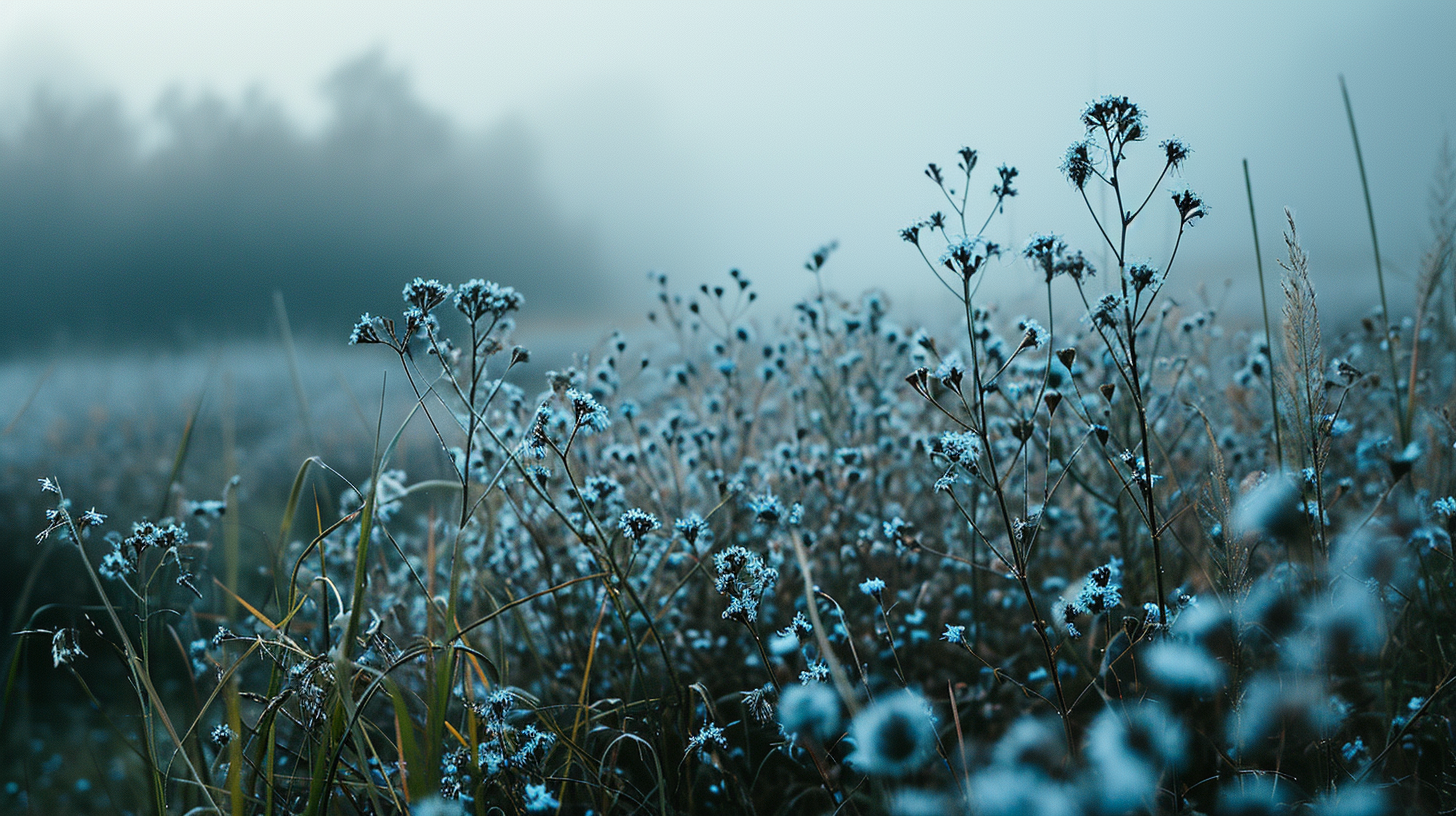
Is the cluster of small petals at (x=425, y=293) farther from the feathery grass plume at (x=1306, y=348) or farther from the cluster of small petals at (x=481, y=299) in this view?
the feathery grass plume at (x=1306, y=348)

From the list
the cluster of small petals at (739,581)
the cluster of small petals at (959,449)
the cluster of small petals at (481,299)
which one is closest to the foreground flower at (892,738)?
the cluster of small petals at (739,581)

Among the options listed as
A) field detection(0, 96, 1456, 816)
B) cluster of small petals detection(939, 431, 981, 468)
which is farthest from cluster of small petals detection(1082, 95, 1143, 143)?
cluster of small petals detection(939, 431, 981, 468)

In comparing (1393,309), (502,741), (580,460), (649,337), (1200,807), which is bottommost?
(502,741)

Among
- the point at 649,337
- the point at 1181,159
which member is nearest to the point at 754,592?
the point at 1181,159

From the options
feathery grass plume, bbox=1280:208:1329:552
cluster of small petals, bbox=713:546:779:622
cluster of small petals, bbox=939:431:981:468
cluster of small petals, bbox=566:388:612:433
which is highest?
feathery grass plume, bbox=1280:208:1329:552

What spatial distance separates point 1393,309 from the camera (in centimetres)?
368

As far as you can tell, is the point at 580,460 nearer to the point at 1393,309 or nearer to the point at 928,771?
the point at 928,771

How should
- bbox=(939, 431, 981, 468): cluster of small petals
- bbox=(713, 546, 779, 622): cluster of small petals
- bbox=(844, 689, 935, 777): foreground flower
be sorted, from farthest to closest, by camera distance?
1. bbox=(939, 431, 981, 468): cluster of small petals
2. bbox=(713, 546, 779, 622): cluster of small petals
3. bbox=(844, 689, 935, 777): foreground flower

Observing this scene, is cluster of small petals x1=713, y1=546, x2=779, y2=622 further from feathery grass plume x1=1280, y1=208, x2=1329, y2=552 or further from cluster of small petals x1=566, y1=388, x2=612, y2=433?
feathery grass plume x1=1280, y1=208, x2=1329, y2=552

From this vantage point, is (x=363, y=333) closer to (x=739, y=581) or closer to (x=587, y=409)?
(x=587, y=409)

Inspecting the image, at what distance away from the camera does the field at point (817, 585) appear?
1157mm

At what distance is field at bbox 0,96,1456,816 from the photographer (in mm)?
1157

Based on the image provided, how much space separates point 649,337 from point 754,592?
2.50m

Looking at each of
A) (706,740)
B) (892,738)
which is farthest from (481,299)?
(892,738)
